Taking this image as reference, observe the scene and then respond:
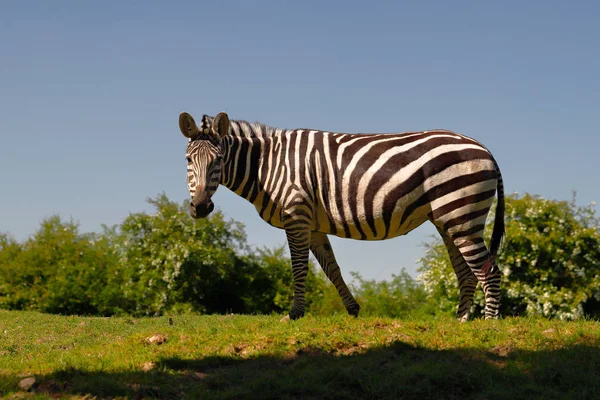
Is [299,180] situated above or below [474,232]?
above

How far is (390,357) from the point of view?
8.50 metres

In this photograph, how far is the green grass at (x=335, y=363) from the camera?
7.67 m

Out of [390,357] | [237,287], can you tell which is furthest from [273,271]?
[390,357]

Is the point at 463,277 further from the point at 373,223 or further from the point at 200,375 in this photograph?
the point at 200,375

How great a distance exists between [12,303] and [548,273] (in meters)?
20.5

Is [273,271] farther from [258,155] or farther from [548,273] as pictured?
[258,155]

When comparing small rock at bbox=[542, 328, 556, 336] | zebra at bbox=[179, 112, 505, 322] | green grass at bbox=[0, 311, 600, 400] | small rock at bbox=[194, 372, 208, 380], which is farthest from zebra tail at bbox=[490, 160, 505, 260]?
small rock at bbox=[194, 372, 208, 380]

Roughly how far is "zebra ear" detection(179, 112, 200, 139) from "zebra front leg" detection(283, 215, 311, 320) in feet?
7.16

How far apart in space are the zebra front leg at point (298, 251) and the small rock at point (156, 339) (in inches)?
95.2

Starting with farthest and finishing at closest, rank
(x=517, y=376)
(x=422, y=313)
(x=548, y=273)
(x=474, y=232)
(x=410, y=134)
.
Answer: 1. (x=422, y=313)
2. (x=548, y=273)
3. (x=410, y=134)
4. (x=474, y=232)
5. (x=517, y=376)

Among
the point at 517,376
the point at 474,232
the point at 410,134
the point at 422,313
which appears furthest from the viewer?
the point at 422,313

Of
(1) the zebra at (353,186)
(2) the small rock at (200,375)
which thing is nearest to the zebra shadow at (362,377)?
(2) the small rock at (200,375)

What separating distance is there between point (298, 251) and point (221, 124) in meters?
2.58

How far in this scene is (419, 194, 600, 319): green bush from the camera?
23.5m
